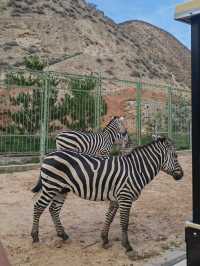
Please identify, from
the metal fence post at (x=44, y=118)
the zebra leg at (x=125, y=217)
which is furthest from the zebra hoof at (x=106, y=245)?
the metal fence post at (x=44, y=118)

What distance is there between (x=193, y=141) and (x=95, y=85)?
10.7 m

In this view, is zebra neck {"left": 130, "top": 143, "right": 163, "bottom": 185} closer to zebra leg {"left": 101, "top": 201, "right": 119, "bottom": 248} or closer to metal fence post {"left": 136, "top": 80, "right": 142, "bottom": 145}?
zebra leg {"left": 101, "top": 201, "right": 119, "bottom": 248}

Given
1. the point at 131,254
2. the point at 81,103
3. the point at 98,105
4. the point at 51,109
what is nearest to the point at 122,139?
the point at 98,105

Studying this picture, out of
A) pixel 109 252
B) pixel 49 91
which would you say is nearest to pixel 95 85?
pixel 49 91

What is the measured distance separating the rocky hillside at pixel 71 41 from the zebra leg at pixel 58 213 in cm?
3163

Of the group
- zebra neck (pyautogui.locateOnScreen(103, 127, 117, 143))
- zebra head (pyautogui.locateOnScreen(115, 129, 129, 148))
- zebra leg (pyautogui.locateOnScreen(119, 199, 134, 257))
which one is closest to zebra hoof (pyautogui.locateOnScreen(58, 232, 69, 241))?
zebra leg (pyautogui.locateOnScreen(119, 199, 134, 257))

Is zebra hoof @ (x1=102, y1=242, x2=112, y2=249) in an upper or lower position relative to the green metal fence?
lower

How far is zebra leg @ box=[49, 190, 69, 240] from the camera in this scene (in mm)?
5938

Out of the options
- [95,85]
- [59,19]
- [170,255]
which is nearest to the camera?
[170,255]

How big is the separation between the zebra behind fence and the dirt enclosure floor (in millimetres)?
1304

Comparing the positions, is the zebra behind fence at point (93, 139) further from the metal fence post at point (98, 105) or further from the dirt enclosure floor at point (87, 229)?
the dirt enclosure floor at point (87, 229)

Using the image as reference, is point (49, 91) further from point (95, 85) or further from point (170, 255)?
point (170, 255)

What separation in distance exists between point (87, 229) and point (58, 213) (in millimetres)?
791

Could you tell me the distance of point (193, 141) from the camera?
2.97 meters
